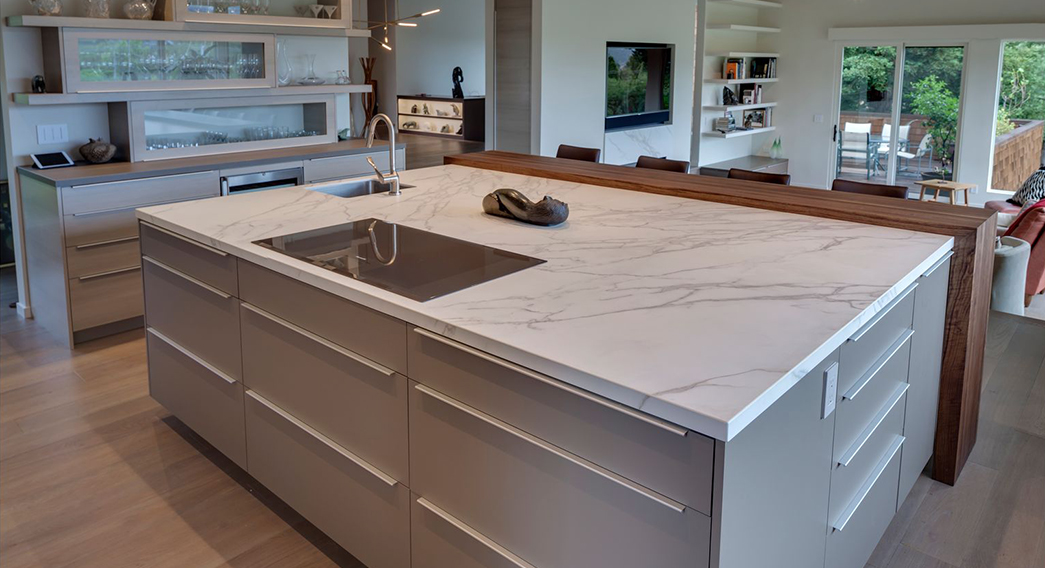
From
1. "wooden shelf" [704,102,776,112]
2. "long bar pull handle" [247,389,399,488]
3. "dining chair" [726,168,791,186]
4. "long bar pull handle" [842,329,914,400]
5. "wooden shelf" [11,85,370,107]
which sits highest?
"wooden shelf" [704,102,776,112]

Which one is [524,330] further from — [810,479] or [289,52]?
[289,52]

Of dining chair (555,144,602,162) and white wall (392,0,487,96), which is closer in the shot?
→ dining chair (555,144,602,162)

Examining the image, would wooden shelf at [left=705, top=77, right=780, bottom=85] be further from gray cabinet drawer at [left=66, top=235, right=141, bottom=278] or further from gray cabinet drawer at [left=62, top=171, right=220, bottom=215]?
gray cabinet drawer at [left=66, top=235, right=141, bottom=278]

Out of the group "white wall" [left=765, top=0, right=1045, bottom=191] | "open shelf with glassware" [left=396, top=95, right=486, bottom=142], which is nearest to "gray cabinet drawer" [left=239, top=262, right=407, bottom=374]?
"open shelf with glassware" [left=396, top=95, right=486, bottom=142]

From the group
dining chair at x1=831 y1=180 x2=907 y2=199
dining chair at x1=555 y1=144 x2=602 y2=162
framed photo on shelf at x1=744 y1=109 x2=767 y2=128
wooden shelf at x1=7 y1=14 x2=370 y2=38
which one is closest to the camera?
dining chair at x1=831 y1=180 x2=907 y2=199

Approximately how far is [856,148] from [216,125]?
8.43m

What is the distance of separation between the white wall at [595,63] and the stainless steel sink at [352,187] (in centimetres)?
372

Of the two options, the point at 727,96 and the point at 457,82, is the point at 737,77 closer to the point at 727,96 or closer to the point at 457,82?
the point at 727,96

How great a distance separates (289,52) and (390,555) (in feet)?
13.3

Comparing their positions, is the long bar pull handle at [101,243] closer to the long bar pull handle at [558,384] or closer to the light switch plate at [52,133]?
the light switch plate at [52,133]

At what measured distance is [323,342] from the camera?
2.19 metres

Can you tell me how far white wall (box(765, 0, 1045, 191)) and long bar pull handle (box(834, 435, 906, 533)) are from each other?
854 centimetres

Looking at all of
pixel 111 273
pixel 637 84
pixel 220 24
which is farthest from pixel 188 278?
pixel 637 84

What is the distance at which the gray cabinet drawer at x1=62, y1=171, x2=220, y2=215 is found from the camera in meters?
3.91
